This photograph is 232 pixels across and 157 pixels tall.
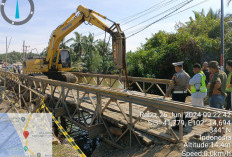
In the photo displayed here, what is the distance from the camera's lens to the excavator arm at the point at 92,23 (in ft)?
23.7

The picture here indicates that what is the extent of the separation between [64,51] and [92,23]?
467cm

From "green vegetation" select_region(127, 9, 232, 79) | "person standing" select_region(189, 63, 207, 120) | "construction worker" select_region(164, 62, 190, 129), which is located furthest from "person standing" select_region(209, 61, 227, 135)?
"green vegetation" select_region(127, 9, 232, 79)

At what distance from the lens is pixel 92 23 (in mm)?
9672

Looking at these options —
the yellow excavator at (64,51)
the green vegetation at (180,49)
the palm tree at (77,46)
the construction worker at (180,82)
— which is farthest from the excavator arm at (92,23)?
the palm tree at (77,46)

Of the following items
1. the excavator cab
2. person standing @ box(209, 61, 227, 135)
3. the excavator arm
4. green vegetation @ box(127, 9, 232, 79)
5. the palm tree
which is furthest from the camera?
the palm tree

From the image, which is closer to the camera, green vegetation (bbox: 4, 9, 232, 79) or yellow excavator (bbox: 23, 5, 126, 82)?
yellow excavator (bbox: 23, 5, 126, 82)

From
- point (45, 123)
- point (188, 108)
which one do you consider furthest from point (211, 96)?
point (45, 123)

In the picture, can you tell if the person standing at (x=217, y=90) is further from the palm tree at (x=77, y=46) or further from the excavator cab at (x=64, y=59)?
the palm tree at (x=77, y=46)

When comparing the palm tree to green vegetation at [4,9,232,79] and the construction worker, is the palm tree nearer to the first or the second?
green vegetation at [4,9,232,79]

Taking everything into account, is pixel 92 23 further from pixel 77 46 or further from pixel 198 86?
pixel 77 46

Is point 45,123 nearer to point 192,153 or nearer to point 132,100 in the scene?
point 132,100

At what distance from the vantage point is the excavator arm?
285 inches

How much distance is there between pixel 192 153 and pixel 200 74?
1.84m

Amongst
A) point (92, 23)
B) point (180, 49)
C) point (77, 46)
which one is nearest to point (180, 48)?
point (180, 49)
